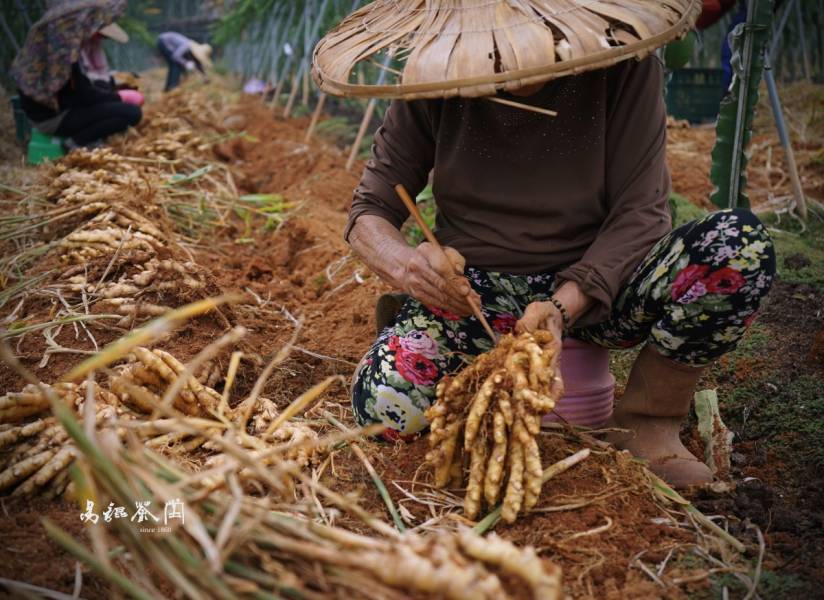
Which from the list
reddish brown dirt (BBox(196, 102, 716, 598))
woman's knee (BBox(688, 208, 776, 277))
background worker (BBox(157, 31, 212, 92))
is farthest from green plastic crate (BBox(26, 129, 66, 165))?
woman's knee (BBox(688, 208, 776, 277))

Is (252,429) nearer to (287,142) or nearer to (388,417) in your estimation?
(388,417)

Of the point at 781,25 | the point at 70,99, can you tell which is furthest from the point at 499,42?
the point at 781,25

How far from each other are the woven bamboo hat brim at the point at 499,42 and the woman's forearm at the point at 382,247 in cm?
44

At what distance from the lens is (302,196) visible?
456cm

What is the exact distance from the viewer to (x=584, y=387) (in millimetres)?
2104

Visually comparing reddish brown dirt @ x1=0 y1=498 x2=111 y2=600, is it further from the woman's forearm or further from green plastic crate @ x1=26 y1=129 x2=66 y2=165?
green plastic crate @ x1=26 y1=129 x2=66 y2=165

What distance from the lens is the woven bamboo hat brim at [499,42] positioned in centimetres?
148

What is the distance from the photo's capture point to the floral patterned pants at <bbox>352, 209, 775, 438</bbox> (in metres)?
1.74

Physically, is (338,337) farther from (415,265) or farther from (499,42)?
(499,42)

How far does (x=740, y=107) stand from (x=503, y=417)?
2.03m

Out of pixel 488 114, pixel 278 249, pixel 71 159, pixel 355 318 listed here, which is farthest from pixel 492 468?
pixel 71 159

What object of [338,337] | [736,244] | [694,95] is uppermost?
[736,244]

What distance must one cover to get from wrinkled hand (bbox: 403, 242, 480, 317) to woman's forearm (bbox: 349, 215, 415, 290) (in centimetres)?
7

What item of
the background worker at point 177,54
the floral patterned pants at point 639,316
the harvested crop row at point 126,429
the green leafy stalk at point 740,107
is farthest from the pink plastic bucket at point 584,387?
the background worker at point 177,54
